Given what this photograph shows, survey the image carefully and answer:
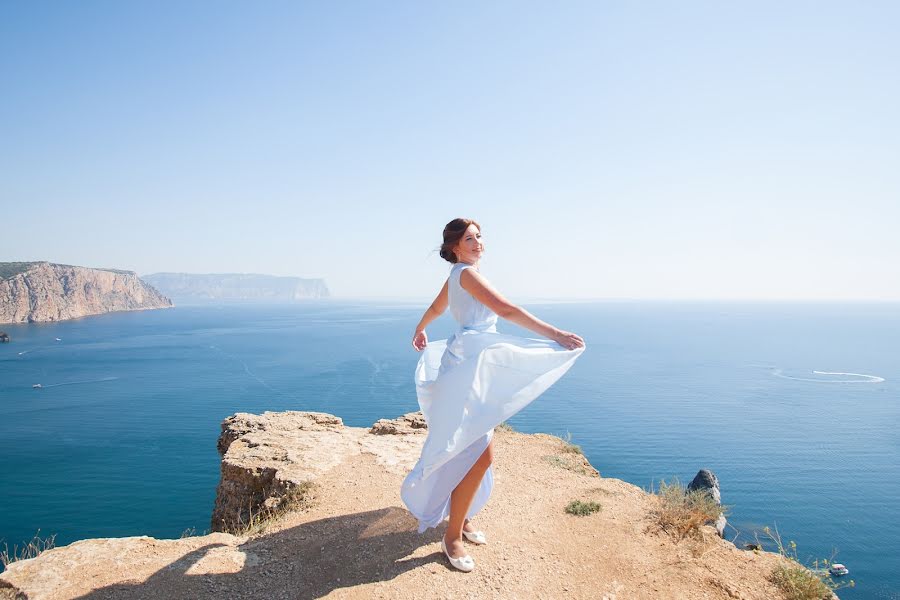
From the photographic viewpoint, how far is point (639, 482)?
1136 inches

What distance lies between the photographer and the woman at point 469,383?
398 cm

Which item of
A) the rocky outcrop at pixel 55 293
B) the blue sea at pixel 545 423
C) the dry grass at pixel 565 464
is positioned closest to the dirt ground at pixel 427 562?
the dry grass at pixel 565 464

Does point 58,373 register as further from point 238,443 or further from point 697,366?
point 697,366

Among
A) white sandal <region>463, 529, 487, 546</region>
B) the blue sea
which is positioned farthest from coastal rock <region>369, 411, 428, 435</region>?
the blue sea

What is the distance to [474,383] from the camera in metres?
4.01

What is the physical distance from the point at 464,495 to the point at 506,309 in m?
1.96

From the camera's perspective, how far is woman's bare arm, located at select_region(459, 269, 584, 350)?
3.84 meters

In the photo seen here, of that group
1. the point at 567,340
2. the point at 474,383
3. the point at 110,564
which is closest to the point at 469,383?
the point at 474,383

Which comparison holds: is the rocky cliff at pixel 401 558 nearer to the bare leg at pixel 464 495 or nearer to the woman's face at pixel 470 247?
the bare leg at pixel 464 495

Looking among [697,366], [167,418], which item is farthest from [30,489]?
[697,366]

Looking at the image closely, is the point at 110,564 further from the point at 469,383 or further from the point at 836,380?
the point at 836,380

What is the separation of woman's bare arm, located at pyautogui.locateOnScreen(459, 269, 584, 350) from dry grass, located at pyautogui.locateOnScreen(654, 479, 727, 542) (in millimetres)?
3328

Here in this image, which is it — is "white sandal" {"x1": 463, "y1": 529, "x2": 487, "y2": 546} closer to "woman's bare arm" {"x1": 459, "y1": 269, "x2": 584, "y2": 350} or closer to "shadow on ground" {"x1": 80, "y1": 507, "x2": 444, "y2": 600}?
"shadow on ground" {"x1": 80, "y1": 507, "x2": 444, "y2": 600}

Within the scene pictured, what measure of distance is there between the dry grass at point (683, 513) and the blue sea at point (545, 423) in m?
23.2
